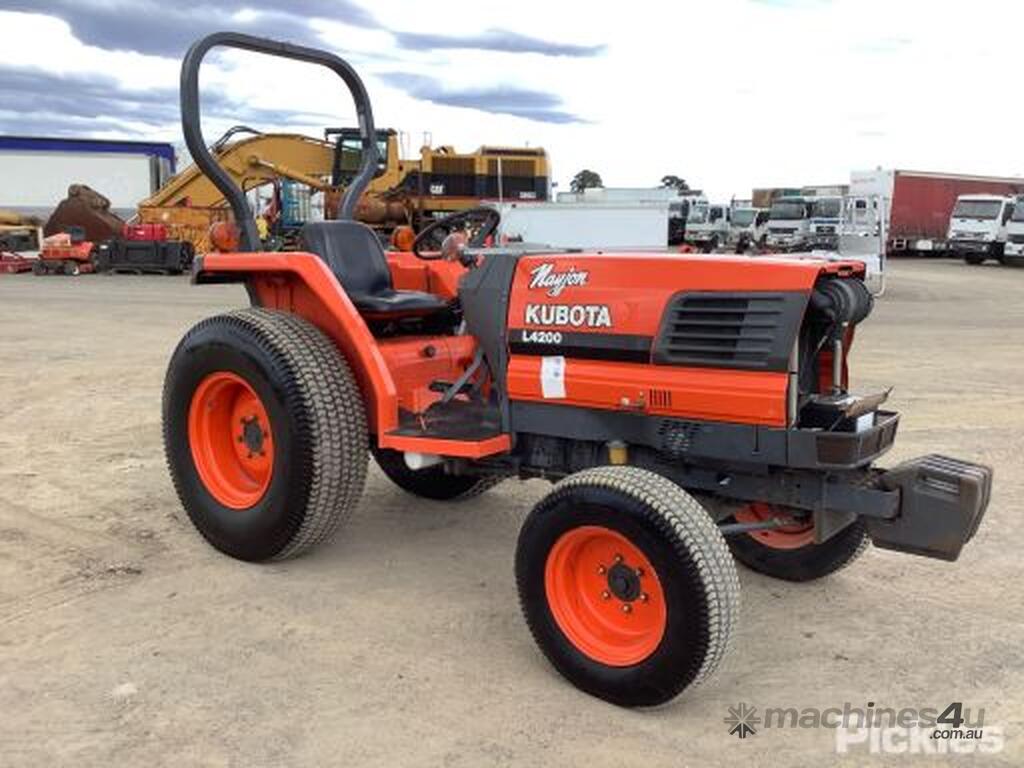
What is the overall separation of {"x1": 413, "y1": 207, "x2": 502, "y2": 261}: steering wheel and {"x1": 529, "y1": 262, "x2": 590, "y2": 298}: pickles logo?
83 cm

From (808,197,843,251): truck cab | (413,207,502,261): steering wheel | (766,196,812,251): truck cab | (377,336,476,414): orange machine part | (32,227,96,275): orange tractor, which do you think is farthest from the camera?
(766,196,812,251): truck cab

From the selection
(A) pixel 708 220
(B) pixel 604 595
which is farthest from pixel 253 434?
(A) pixel 708 220

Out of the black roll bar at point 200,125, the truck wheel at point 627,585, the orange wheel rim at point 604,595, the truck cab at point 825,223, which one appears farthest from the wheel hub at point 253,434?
the truck cab at point 825,223

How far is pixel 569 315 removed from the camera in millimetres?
3268

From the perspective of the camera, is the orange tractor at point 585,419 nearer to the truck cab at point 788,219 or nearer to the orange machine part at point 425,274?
the orange machine part at point 425,274

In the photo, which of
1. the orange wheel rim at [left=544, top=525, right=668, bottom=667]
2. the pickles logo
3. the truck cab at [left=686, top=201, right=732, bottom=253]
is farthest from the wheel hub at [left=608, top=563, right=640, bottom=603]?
the truck cab at [left=686, top=201, right=732, bottom=253]

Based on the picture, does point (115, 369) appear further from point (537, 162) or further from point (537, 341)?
point (537, 162)

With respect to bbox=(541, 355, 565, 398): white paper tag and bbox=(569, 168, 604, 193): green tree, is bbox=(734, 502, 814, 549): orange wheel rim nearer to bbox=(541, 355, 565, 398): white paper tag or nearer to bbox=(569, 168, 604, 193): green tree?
bbox=(541, 355, 565, 398): white paper tag

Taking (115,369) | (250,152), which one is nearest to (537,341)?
(115,369)

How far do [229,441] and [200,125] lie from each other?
50.6 inches

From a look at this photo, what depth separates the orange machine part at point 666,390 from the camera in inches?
114

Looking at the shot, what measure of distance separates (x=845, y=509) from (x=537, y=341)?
112 cm

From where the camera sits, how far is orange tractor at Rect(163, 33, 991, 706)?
9.43 ft

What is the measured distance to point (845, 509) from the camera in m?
3.00
